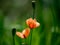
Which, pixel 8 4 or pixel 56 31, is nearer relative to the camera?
pixel 56 31

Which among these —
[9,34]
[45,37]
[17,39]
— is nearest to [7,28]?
[9,34]

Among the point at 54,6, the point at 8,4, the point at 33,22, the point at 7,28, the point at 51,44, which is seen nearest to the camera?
the point at 33,22

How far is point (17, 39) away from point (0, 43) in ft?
0.30

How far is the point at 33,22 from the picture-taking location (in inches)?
40.6

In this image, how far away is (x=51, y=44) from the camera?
1212 mm

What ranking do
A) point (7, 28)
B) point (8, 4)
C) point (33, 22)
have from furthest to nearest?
point (8, 4) < point (7, 28) < point (33, 22)

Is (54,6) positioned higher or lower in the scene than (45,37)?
higher

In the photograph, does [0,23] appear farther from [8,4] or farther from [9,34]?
[8,4]

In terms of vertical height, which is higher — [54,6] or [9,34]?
[54,6]

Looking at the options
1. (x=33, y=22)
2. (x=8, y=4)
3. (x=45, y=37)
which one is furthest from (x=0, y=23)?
(x=8, y=4)

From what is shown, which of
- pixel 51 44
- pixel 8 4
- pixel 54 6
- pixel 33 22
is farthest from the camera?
pixel 8 4

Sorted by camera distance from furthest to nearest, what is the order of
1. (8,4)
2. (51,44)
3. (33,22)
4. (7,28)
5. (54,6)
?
1. (8,4)
2. (7,28)
3. (54,6)
4. (51,44)
5. (33,22)

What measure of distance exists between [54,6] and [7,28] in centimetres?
32

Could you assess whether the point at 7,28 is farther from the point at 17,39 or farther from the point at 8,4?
the point at 8,4
